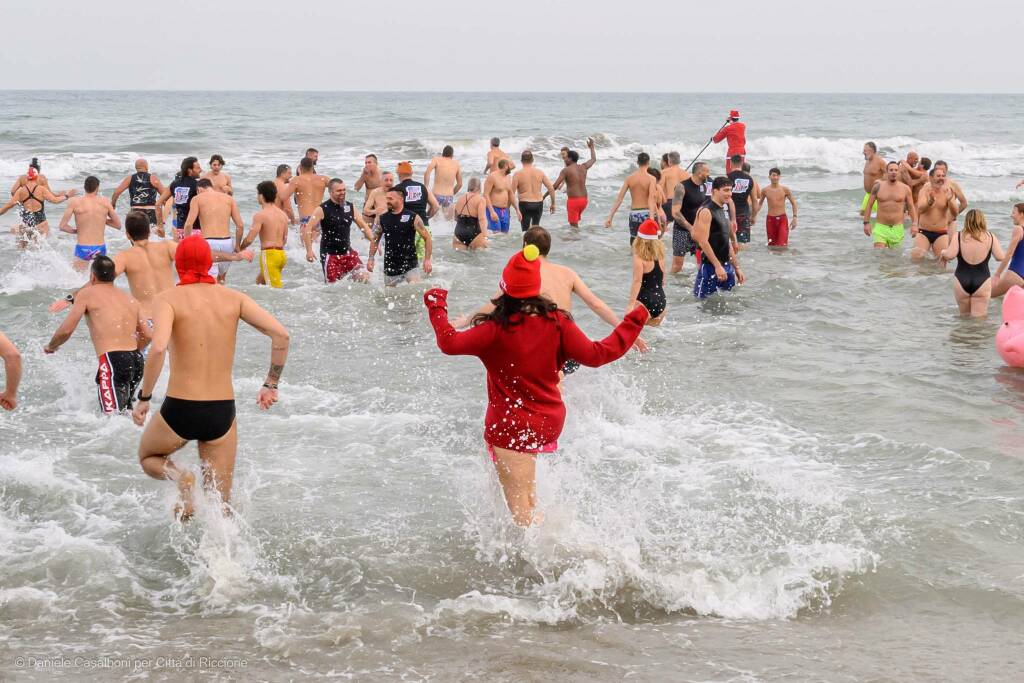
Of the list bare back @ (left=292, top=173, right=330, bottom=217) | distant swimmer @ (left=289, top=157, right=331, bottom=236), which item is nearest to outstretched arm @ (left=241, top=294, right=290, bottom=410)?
Result: distant swimmer @ (left=289, top=157, right=331, bottom=236)

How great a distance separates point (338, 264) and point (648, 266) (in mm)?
5007

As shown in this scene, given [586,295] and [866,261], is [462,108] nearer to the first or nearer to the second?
[866,261]

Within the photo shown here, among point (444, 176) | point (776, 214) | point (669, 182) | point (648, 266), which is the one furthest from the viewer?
point (444, 176)

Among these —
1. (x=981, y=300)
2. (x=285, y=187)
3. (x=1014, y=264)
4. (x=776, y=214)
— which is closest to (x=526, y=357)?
(x=1014, y=264)

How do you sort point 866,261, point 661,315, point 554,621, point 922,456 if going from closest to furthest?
point 554,621 → point 922,456 → point 661,315 → point 866,261

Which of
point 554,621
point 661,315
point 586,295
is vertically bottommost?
point 554,621

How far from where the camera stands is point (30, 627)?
4793mm

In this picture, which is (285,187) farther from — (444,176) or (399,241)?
(444,176)

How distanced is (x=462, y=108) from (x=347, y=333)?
64.6 metres

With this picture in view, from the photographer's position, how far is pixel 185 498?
5.44 metres

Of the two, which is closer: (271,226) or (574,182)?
(271,226)

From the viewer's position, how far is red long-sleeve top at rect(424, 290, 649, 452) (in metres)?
4.80

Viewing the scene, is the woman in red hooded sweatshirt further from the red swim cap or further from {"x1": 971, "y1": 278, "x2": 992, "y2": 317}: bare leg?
{"x1": 971, "y1": 278, "x2": 992, "y2": 317}: bare leg

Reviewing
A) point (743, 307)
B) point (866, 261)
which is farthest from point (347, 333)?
point (866, 261)
